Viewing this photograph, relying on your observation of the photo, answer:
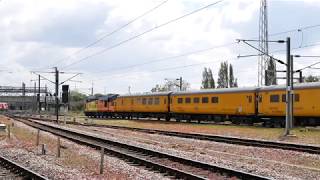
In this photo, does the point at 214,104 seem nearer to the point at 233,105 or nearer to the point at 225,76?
the point at 233,105

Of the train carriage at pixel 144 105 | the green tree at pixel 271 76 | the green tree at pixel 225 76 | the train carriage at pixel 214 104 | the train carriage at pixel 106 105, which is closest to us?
the train carriage at pixel 214 104

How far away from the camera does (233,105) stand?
44.6 meters

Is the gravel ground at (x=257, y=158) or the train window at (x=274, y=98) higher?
the train window at (x=274, y=98)

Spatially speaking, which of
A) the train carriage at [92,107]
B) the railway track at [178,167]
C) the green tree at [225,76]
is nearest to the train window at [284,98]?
the railway track at [178,167]

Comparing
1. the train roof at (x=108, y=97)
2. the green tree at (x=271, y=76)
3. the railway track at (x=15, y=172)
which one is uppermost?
the green tree at (x=271, y=76)

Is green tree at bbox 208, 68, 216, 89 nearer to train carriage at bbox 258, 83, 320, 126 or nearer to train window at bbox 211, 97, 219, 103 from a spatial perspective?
train window at bbox 211, 97, 219, 103

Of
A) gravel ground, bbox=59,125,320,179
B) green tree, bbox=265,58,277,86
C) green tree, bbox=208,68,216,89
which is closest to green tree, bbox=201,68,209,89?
green tree, bbox=208,68,216,89

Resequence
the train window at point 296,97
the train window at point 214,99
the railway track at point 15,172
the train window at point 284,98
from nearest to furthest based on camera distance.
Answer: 1. the railway track at point 15,172
2. the train window at point 296,97
3. the train window at point 284,98
4. the train window at point 214,99

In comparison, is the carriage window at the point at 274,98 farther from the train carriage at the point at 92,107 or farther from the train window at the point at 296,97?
the train carriage at the point at 92,107

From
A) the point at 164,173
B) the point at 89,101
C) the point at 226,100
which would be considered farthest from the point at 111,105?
the point at 164,173

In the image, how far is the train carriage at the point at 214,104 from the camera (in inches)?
1710

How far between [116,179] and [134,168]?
2851 millimetres

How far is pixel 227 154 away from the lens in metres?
20.8

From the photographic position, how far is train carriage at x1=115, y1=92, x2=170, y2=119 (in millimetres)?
56978
